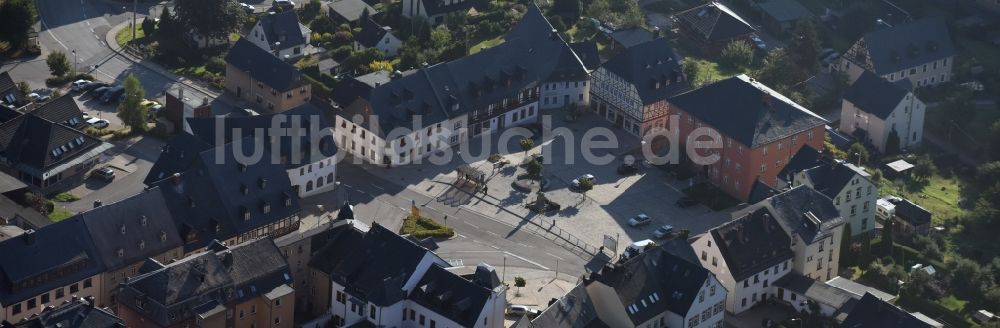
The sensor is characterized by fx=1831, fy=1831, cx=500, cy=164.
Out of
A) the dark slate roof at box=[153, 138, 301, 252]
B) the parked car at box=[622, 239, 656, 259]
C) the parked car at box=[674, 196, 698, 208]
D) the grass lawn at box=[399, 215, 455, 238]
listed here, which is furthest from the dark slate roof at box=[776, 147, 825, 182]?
the dark slate roof at box=[153, 138, 301, 252]

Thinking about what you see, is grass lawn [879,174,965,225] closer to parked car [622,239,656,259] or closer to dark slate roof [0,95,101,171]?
parked car [622,239,656,259]

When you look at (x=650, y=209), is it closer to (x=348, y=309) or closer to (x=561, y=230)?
(x=561, y=230)

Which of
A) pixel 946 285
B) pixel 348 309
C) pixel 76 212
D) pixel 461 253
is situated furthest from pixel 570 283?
pixel 76 212

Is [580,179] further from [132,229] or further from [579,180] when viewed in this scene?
[132,229]

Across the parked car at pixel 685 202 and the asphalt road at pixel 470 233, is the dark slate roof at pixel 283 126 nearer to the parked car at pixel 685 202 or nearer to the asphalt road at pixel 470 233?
the asphalt road at pixel 470 233

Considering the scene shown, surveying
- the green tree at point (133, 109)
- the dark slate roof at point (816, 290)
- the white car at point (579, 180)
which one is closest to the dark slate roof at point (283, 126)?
the green tree at point (133, 109)

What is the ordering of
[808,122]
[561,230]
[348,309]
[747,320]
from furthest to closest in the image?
1. [808,122]
2. [561,230]
3. [747,320]
4. [348,309]

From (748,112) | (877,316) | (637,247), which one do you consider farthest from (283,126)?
(877,316)
